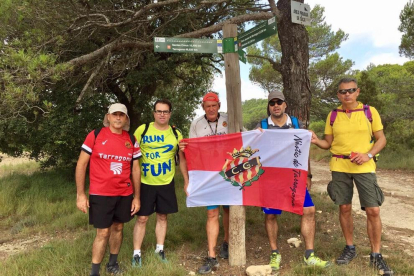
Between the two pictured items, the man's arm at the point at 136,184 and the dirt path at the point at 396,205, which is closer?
the man's arm at the point at 136,184

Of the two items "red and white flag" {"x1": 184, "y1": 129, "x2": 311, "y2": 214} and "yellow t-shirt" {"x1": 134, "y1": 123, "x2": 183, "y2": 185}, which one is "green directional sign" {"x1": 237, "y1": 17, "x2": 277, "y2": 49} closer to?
"red and white flag" {"x1": 184, "y1": 129, "x2": 311, "y2": 214}

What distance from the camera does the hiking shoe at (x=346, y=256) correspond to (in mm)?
3773

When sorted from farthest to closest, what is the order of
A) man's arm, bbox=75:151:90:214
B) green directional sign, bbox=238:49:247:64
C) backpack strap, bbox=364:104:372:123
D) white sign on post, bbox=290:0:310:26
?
white sign on post, bbox=290:0:310:26 → green directional sign, bbox=238:49:247:64 → backpack strap, bbox=364:104:372:123 → man's arm, bbox=75:151:90:214

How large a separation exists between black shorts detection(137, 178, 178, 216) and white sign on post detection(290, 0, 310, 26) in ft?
10.6

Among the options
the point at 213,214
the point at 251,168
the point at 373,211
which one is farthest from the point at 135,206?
the point at 373,211

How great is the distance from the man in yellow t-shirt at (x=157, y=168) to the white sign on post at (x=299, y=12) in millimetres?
2474

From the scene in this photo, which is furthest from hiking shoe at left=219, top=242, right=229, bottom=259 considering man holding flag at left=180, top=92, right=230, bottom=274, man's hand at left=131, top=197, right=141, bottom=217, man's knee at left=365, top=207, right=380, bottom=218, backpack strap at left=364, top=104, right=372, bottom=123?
backpack strap at left=364, top=104, right=372, bottom=123

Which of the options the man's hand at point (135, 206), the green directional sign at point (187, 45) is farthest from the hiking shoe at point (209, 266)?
the green directional sign at point (187, 45)

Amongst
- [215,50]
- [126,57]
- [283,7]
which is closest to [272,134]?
[215,50]

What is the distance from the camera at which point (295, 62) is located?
538 centimetres

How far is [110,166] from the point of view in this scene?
3498 millimetres

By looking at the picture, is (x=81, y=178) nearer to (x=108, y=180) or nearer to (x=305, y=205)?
(x=108, y=180)

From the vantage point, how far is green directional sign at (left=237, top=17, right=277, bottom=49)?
3.59m

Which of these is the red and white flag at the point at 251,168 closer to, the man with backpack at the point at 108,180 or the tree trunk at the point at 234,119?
the tree trunk at the point at 234,119
